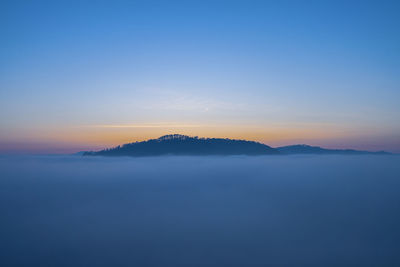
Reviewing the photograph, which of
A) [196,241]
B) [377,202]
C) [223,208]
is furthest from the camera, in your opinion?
[377,202]

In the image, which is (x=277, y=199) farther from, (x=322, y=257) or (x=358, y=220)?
(x=322, y=257)

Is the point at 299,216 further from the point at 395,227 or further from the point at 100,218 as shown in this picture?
the point at 100,218

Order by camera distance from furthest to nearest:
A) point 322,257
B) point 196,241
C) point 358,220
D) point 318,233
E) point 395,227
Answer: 1. point 358,220
2. point 395,227
3. point 318,233
4. point 196,241
5. point 322,257

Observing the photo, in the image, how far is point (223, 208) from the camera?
129ft

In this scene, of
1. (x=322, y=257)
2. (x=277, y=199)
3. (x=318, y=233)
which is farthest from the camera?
(x=277, y=199)

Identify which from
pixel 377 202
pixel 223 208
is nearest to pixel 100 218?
pixel 223 208

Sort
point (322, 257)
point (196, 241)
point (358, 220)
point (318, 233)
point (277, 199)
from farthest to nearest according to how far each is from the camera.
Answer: point (277, 199)
point (358, 220)
point (318, 233)
point (196, 241)
point (322, 257)

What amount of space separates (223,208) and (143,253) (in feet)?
67.9

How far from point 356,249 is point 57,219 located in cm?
3577

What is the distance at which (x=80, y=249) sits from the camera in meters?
21.1

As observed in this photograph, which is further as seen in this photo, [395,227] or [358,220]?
[358,220]

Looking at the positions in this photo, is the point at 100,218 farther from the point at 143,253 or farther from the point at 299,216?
the point at 299,216

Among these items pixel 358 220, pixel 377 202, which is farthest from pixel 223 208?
pixel 377 202

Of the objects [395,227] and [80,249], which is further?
[395,227]
